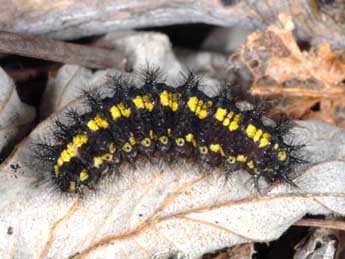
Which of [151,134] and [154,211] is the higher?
[151,134]

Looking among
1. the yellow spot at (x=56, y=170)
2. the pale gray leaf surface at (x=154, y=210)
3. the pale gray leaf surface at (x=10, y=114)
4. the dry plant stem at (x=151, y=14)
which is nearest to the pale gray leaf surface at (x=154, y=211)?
the pale gray leaf surface at (x=154, y=210)

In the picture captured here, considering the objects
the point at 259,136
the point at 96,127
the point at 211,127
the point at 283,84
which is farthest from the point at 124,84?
the point at 283,84

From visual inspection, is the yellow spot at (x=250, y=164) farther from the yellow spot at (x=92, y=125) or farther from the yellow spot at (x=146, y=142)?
the yellow spot at (x=92, y=125)

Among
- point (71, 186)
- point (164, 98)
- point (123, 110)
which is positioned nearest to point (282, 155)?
point (164, 98)

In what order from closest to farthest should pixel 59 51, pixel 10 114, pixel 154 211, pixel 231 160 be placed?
pixel 154 211 < pixel 231 160 < pixel 10 114 < pixel 59 51

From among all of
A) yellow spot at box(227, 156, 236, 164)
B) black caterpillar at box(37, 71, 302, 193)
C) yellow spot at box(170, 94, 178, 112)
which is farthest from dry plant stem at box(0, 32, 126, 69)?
yellow spot at box(227, 156, 236, 164)

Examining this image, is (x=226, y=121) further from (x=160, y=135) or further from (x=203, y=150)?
(x=160, y=135)

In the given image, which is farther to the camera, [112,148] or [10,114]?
A: [10,114]

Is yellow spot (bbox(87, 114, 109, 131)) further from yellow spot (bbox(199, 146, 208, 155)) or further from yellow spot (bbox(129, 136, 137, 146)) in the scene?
yellow spot (bbox(199, 146, 208, 155))
